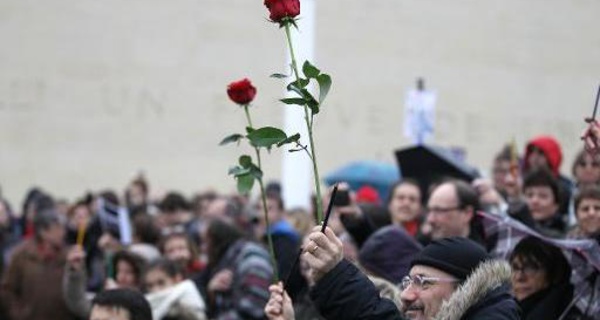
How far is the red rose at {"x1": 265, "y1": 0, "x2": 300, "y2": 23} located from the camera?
4941mm

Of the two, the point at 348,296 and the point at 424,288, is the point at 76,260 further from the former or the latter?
the point at 348,296

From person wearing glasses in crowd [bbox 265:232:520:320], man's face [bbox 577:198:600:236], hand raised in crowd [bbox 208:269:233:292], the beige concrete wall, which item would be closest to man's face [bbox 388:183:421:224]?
hand raised in crowd [bbox 208:269:233:292]

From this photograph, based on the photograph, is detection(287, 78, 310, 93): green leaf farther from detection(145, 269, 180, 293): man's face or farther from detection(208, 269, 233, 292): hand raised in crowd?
detection(208, 269, 233, 292): hand raised in crowd

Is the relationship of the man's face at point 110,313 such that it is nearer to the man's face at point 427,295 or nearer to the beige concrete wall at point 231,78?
the man's face at point 427,295

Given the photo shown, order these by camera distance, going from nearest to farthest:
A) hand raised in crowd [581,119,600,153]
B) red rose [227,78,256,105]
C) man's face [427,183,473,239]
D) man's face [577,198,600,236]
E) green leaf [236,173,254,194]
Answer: hand raised in crowd [581,119,600,153]
green leaf [236,173,254,194]
red rose [227,78,256,105]
man's face [577,198,600,236]
man's face [427,183,473,239]

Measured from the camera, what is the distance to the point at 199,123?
868 inches

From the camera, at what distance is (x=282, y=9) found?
195 inches

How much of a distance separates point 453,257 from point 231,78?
57.6ft

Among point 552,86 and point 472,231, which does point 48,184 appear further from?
point 472,231

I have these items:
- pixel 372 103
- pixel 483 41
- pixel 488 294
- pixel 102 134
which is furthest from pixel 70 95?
pixel 488 294

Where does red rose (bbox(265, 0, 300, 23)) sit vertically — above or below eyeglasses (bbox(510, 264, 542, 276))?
above

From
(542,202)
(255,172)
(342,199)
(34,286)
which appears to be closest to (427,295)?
(255,172)

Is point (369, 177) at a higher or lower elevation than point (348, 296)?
higher

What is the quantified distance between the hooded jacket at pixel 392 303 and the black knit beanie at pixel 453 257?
0.21 ft
